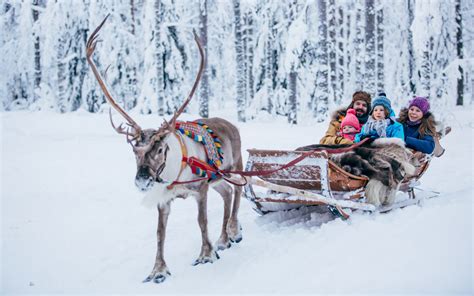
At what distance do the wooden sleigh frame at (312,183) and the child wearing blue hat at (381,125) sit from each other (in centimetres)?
91

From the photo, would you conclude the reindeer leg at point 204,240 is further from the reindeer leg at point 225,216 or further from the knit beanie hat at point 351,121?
the knit beanie hat at point 351,121

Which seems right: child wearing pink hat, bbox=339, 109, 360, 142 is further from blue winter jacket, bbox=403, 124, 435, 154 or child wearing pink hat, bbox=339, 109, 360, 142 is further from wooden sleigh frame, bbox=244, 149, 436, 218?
wooden sleigh frame, bbox=244, 149, 436, 218

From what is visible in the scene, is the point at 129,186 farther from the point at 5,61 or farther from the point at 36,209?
the point at 5,61

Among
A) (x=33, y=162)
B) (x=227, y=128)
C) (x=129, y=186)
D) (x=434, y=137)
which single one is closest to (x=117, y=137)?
(x=33, y=162)

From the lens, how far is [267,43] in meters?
23.2

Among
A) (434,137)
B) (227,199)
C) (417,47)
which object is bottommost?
(227,199)

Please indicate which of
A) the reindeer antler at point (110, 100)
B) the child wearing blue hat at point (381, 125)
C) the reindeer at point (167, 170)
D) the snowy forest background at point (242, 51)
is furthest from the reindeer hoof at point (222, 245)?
the snowy forest background at point (242, 51)

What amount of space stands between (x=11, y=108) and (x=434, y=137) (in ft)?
89.7

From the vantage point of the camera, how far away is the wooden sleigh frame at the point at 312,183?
4.99 metres

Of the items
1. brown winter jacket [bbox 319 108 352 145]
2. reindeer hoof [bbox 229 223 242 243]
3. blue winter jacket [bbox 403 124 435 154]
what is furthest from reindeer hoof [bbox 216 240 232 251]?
blue winter jacket [bbox 403 124 435 154]

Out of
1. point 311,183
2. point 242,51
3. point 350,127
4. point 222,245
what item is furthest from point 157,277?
point 242,51

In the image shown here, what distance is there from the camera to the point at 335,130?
6.66 metres

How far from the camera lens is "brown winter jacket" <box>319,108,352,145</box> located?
622 centimetres

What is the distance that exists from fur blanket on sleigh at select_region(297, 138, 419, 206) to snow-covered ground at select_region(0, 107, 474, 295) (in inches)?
14.4
